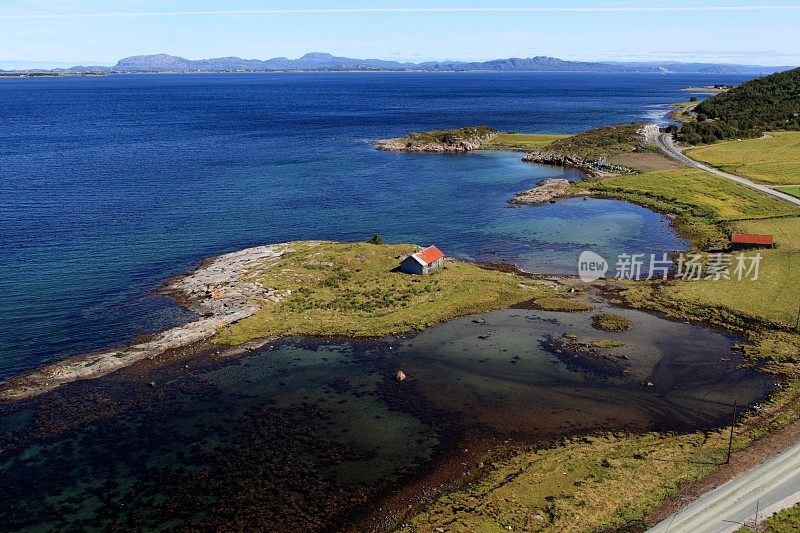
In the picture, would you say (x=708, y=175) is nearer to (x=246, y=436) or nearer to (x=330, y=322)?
(x=330, y=322)

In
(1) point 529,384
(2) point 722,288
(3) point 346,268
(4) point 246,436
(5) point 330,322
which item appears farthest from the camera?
(3) point 346,268

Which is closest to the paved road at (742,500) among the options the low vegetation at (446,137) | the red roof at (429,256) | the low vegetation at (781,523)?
the low vegetation at (781,523)

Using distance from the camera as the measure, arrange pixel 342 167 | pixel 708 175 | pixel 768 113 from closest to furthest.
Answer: pixel 708 175 < pixel 342 167 < pixel 768 113

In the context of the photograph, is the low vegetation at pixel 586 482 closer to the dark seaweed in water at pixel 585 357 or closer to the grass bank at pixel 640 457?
the grass bank at pixel 640 457

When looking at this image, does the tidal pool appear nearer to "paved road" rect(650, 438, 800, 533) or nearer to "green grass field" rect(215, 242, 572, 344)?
"green grass field" rect(215, 242, 572, 344)

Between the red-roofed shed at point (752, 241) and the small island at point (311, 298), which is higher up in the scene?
the red-roofed shed at point (752, 241)

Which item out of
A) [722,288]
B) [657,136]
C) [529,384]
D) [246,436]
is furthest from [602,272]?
[657,136]

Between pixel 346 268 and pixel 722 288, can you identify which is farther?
pixel 346 268

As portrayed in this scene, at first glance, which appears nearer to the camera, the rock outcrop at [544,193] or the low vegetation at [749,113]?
the rock outcrop at [544,193]
